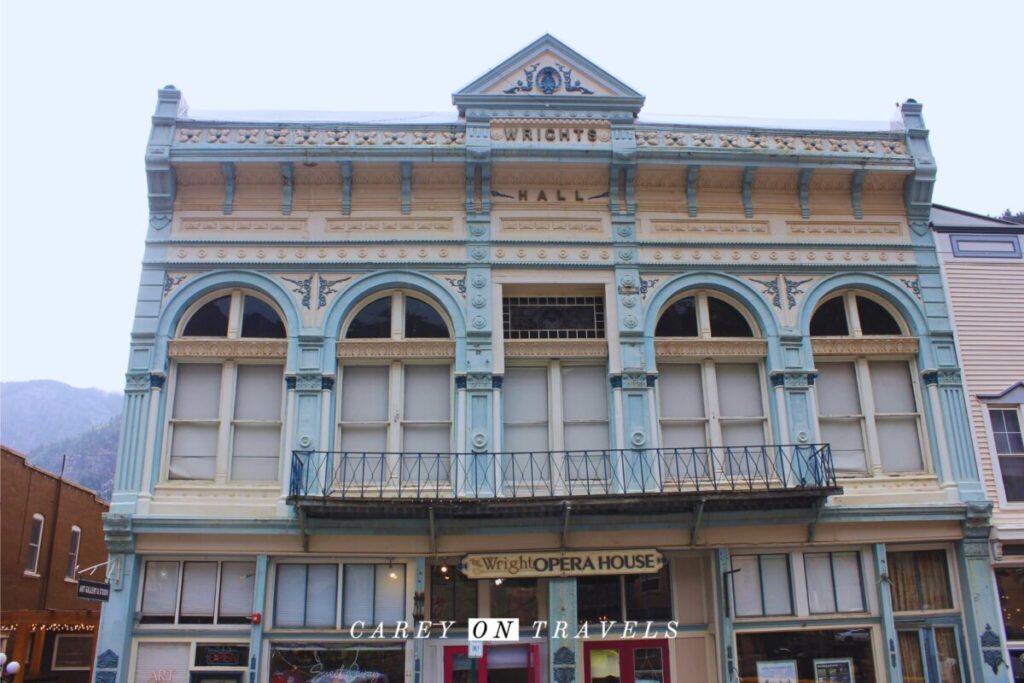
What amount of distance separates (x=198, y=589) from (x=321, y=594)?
214 cm

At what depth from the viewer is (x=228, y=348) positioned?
52.2 ft

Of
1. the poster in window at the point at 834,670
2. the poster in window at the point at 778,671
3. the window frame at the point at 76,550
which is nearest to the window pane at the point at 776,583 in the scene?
the poster in window at the point at 778,671

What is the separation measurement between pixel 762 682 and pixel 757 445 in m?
4.10

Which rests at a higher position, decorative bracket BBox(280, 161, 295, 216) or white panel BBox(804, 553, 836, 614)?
decorative bracket BBox(280, 161, 295, 216)

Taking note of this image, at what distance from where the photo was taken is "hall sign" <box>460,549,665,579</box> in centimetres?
1462

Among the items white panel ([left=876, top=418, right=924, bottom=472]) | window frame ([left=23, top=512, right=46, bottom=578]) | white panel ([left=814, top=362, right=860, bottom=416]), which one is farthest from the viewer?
window frame ([left=23, top=512, right=46, bottom=578])

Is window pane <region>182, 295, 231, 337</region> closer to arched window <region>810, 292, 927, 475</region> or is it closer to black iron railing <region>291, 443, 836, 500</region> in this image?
black iron railing <region>291, 443, 836, 500</region>

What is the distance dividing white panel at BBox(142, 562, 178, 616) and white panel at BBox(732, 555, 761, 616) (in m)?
9.89

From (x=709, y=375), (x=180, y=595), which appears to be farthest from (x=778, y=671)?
(x=180, y=595)

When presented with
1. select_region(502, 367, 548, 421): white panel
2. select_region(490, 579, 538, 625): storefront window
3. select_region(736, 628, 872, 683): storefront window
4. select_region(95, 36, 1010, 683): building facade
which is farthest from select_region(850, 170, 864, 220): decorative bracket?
select_region(490, 579, 538, 625): storefront window

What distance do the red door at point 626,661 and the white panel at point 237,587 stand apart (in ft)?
19.6

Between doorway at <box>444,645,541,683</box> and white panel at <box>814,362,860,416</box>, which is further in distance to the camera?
white panel at <box>814,362,860,416</box>

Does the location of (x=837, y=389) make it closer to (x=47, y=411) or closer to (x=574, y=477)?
(x=574, y=477)

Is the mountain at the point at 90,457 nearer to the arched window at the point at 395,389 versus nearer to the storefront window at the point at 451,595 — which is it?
the arched window at the point at 395,389
